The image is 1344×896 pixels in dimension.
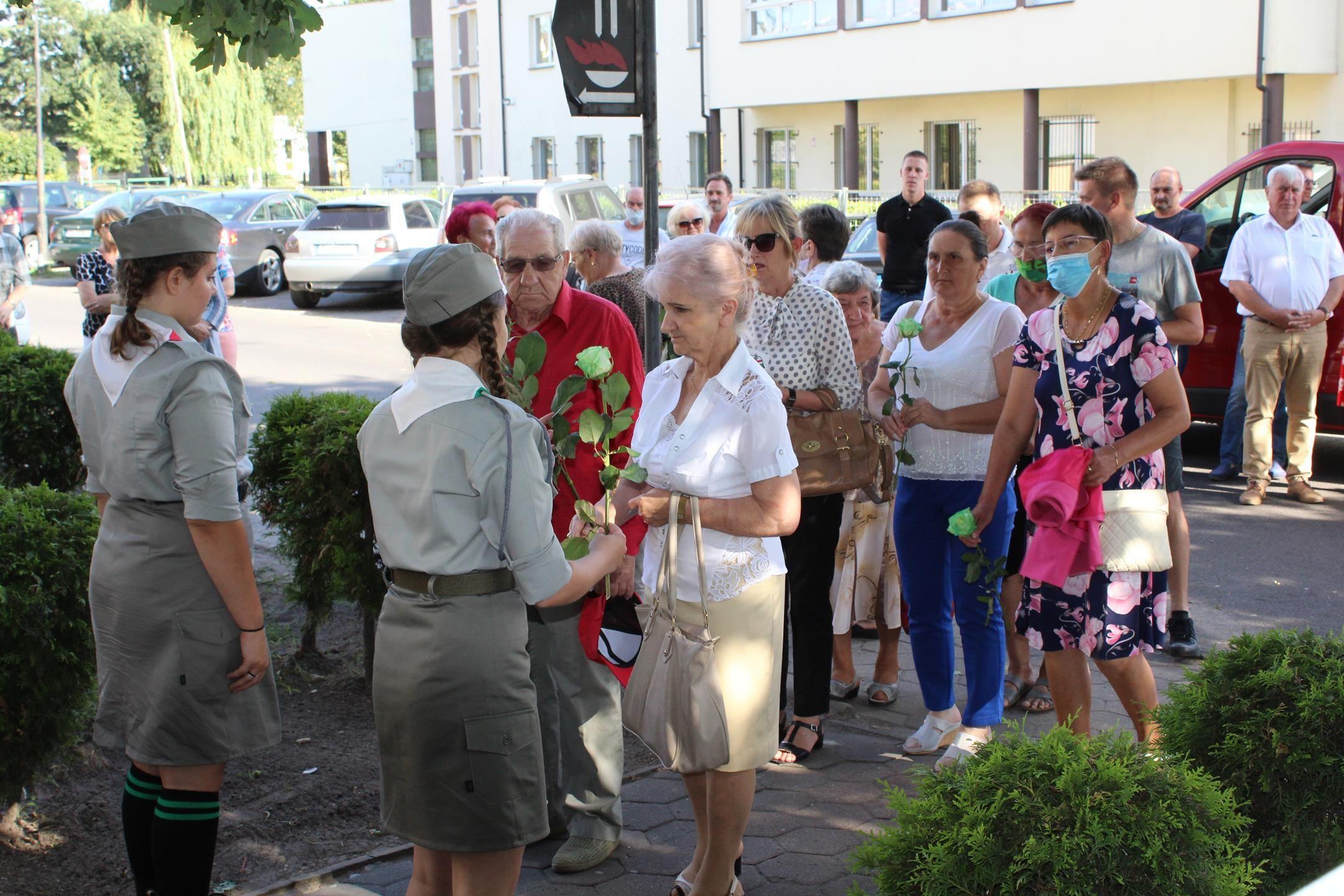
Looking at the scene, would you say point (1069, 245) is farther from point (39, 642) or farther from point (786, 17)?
point (786, 17)

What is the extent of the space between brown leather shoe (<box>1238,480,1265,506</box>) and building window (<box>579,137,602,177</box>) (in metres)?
33.2

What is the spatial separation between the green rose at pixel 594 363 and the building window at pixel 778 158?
1256 inches

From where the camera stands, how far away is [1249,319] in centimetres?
Result: 889

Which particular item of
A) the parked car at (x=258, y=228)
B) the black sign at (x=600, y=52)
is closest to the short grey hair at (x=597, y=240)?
the black sign at (x=600, y=52)

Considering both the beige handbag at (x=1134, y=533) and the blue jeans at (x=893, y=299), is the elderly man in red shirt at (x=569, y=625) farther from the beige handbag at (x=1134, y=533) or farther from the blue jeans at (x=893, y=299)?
the blue jeans at (x=893, y=299)

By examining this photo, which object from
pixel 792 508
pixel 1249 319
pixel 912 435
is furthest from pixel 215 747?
pixel 1249 319

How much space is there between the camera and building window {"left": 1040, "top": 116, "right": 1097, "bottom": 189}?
91.8 ft

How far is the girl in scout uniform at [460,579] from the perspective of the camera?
282cm

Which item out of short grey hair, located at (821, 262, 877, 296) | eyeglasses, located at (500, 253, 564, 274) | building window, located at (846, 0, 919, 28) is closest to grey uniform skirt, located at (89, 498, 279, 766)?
eyeglasses, located at (500, 253, 564, 274)

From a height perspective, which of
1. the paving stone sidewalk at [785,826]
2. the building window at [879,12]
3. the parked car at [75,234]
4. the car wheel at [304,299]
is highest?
the building window at [879,12]

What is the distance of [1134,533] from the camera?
156 inches

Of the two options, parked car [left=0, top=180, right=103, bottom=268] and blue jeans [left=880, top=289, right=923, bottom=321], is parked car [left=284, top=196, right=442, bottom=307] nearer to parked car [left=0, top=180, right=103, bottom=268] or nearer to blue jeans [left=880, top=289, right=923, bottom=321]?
blue jeans [left=880, top=289, right=923, bottom=321]

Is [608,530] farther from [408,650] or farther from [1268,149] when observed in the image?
[1268,149]

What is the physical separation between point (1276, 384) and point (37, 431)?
7903 millimetres
